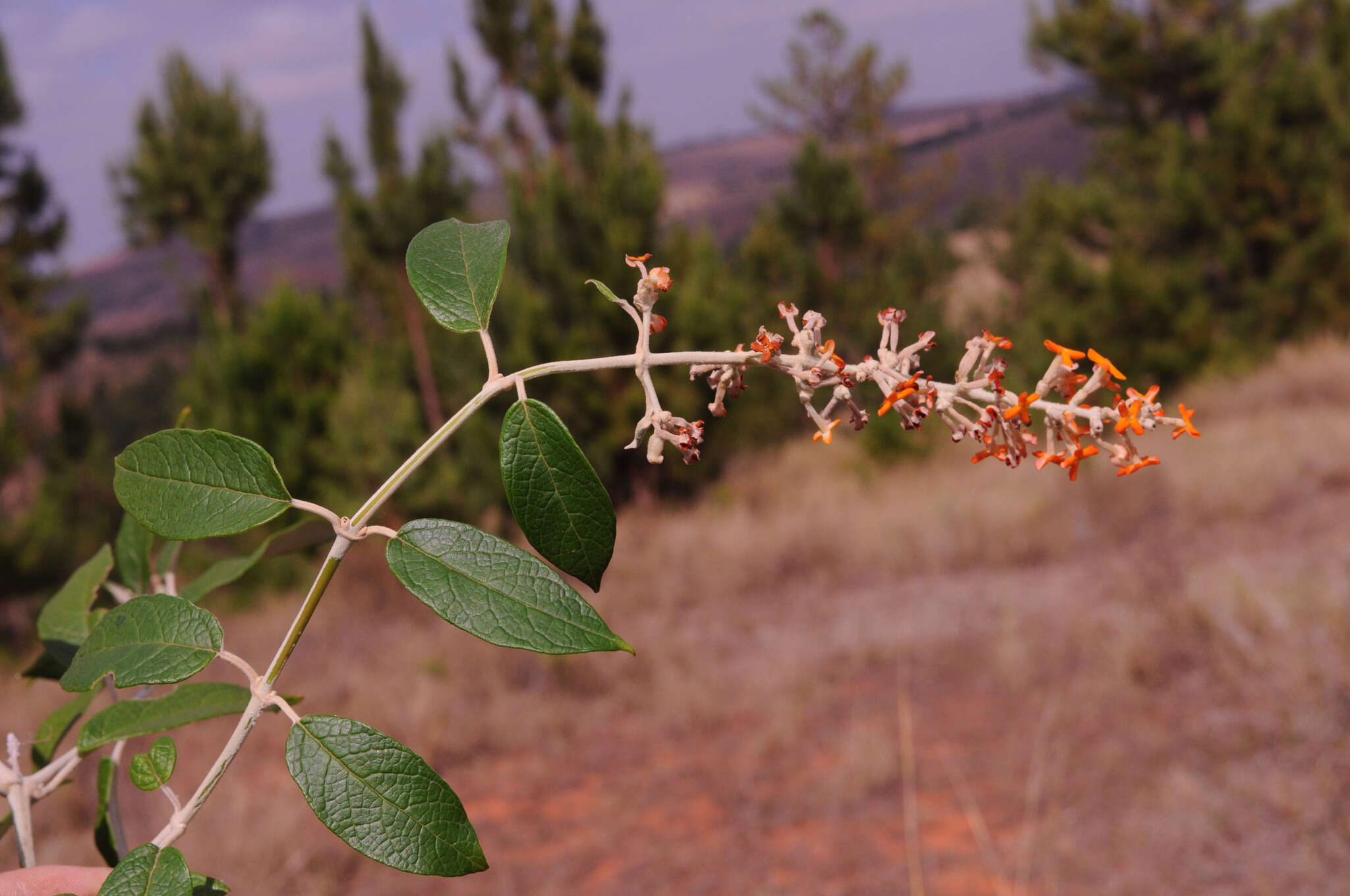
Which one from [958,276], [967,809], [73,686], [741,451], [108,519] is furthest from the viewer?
[958,276]

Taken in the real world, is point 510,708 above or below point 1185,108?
below

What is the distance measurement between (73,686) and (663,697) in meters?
4.24

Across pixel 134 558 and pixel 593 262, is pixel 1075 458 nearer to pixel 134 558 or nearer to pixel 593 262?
pixel 134 558

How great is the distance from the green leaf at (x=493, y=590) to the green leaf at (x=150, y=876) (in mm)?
146

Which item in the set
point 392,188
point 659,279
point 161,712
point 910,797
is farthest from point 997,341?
point 392,188

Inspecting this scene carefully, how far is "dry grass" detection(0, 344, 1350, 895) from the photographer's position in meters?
3.02

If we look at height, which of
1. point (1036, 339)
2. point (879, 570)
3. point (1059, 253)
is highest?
point (1059, 253)

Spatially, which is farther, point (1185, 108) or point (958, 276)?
point (958, 276)

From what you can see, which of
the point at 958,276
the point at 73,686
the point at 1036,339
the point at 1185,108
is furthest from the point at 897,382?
the point at 958,276

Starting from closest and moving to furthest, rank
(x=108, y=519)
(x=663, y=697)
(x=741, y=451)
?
(x=663, y=697) < (x=108, y=519) < (x=741, y=451)

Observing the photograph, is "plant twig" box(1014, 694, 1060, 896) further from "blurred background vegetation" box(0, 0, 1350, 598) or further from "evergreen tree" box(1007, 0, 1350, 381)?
"evergreen tree" box(1007, 0, 1350, 381)

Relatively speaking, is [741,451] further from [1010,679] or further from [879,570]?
[1010,679]

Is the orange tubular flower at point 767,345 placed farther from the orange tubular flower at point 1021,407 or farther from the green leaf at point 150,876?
the green leaf at point 150,876

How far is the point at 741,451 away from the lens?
29.8 feet
